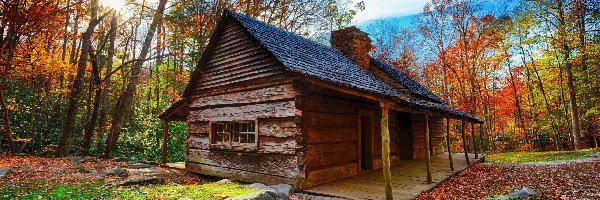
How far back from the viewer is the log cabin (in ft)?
27.6

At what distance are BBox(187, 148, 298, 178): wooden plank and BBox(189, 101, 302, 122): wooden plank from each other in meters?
1.12

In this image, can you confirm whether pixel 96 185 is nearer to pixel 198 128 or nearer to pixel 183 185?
pixel 183 185

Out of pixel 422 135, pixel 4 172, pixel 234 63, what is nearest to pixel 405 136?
pixel 422 135

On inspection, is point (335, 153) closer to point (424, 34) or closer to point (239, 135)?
point (239, 135)

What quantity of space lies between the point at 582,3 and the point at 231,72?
868 inches

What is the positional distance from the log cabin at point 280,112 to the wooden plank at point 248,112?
0.03 metres

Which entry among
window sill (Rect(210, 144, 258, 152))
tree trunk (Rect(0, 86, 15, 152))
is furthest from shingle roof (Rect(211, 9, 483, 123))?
tree trunk (Rect(0, 86, 15, 152))

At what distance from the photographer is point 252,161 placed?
9578mm

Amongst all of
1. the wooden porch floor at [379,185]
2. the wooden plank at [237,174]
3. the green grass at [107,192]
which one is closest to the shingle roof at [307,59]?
the wooden porch floor at [379,185]

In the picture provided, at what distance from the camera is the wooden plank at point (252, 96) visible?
28.9 feet

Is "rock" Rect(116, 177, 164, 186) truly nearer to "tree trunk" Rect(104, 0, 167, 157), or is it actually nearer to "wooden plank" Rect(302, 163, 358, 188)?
"wooden plank" Rect(302, 163, 358, 188)

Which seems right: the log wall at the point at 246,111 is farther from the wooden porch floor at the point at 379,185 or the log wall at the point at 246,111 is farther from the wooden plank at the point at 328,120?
the wooden porch floor at the point at 379,185

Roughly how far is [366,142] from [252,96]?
4572mm

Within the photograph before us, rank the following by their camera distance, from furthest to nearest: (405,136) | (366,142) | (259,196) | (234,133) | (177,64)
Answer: (177,64) < (405,136) < (366,142) < (234,133) < (259,196)
